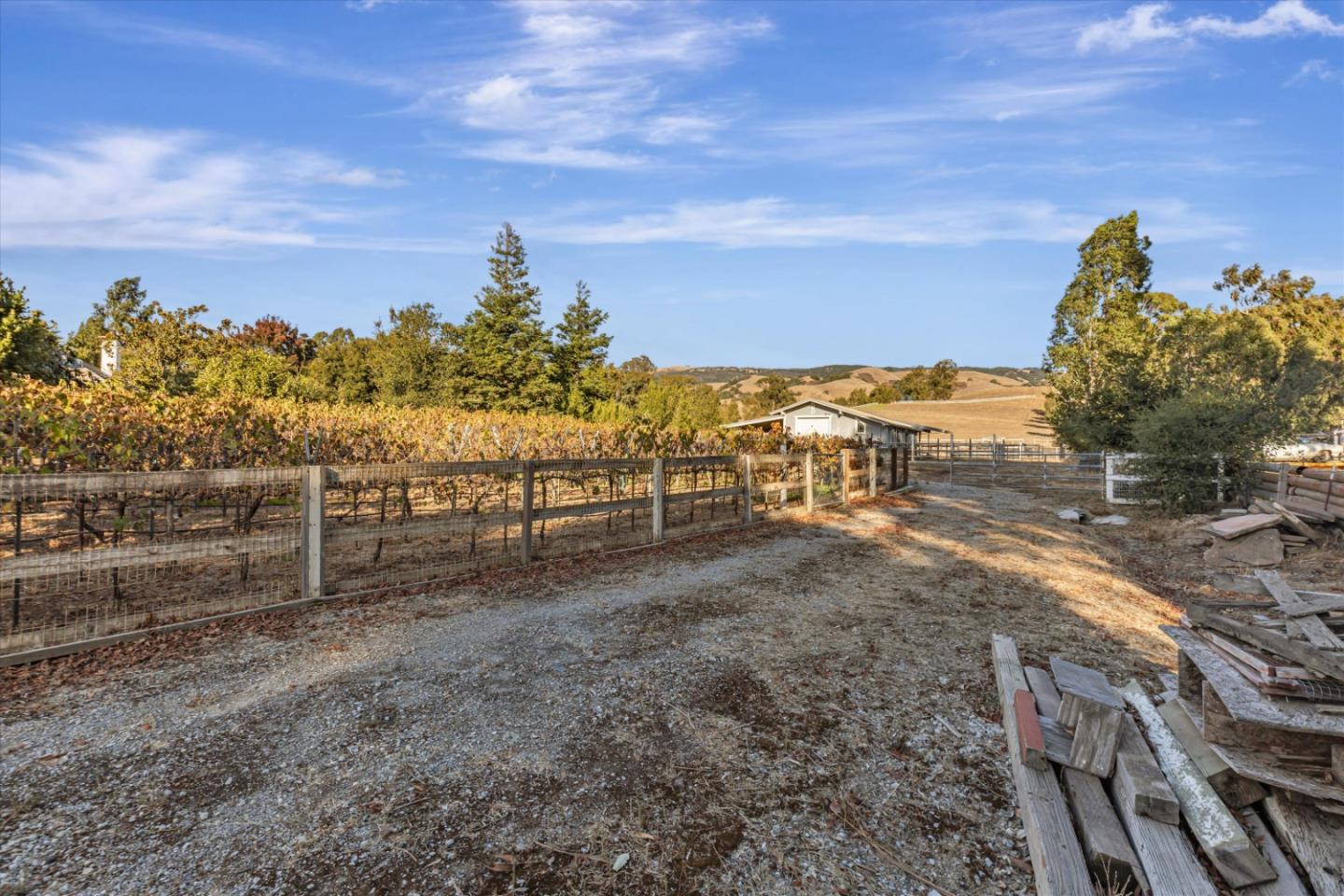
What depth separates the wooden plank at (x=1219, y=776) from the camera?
257 centimetres

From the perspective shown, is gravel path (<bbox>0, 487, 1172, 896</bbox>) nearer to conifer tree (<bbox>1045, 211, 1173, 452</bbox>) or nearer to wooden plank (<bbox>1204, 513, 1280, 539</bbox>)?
wooden plank (<bbox>1204, 513, 1280, 539</bbox>)

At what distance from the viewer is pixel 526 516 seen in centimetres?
745

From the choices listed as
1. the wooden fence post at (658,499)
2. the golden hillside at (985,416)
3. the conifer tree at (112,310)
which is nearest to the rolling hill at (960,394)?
the golden hillside at (985,416)

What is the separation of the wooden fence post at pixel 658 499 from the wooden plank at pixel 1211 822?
680 centimetres

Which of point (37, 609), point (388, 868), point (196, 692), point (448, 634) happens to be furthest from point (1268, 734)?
point (37, 609)

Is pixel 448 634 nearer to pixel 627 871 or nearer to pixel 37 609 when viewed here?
pixel 627 871

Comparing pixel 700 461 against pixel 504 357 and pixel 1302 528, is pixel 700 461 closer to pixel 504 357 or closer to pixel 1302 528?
pixel 1302 528

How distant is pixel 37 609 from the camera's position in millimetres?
5227

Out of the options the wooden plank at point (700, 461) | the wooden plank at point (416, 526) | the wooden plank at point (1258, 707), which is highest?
the wooden plank at point (700, 461)

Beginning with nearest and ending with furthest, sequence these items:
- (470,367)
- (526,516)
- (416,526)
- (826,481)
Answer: (416,526) → (526,516) → (826,481) → (470,367)

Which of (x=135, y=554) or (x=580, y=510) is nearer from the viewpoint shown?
(x=135, y=554)

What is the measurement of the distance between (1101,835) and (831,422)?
3774cm

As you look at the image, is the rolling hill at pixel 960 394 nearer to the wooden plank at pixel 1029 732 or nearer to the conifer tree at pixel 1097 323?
the conifer tree at pixel 1097 323

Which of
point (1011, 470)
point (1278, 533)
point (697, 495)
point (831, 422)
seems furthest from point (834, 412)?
point (697, 495)
